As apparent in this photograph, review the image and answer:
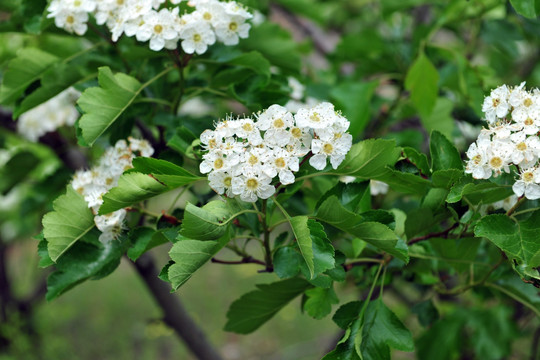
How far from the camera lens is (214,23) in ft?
3.60

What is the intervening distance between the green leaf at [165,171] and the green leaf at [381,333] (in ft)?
1.34

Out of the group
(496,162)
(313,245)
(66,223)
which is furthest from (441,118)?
(66,223)

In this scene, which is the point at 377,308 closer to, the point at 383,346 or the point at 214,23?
the point at 383,346

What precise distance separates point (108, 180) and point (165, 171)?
0.66 feet

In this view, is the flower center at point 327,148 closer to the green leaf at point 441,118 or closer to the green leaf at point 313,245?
the green leaf at point 313,245

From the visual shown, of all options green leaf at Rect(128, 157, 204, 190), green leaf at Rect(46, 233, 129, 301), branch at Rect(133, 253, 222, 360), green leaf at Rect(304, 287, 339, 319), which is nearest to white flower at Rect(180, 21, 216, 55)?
green leaf at Rect(128, 157, 204, 190)

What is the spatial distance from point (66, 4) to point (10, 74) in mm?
195

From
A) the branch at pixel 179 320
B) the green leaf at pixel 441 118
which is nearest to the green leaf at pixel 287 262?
the green leaf at pixel 441 118

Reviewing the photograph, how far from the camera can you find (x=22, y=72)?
122 cm

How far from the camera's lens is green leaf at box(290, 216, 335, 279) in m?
0.84

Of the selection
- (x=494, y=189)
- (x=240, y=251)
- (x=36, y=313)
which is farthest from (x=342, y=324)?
(x=36, y=313)

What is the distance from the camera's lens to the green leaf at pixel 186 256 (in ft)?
2.75

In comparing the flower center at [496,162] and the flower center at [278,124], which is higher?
the flower center at [278,124]

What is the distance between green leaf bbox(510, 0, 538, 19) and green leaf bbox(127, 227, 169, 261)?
2.45 ft
